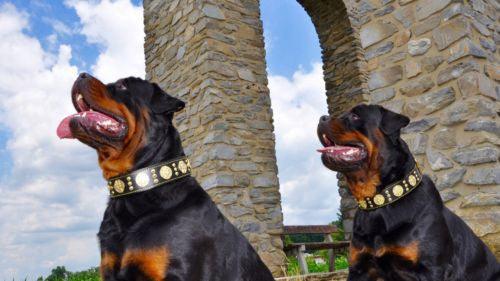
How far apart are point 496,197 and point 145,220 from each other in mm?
2969

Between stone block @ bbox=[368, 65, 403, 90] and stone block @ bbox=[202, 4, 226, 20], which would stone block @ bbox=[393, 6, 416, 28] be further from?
stone block @ bbox=[202, 4, 226, 20]

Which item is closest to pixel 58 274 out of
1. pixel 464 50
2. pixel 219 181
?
pixel 219 181

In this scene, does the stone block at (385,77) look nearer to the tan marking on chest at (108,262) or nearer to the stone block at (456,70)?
the stone block at (456,70)

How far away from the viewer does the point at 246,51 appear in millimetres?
6559

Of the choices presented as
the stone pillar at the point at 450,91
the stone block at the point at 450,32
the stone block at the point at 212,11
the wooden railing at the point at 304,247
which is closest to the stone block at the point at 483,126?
the stone pillar at the point at 450,91

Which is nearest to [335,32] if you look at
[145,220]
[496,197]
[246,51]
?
[246,51]

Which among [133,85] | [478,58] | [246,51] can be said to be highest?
[246,51]

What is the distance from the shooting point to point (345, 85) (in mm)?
8797

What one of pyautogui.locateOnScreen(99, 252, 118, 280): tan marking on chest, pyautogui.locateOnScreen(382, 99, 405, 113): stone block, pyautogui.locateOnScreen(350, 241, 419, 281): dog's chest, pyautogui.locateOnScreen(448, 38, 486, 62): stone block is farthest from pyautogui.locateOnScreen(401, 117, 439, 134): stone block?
pyautogui.locateOnScreen(99, 252, 118, 280): tan marking on chest

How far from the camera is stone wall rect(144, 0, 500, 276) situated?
3.90 metres

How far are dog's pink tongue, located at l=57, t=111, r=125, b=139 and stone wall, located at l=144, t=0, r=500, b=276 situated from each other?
3029mm

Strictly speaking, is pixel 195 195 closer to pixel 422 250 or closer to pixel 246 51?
pixel 422 250

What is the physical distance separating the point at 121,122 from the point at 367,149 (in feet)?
4.29

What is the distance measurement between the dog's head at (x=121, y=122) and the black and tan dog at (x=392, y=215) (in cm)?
96
